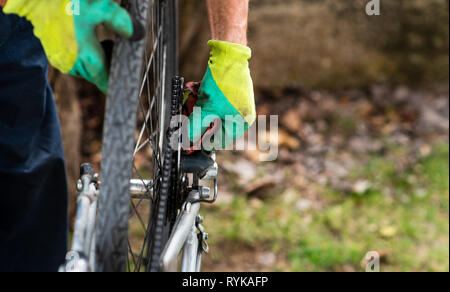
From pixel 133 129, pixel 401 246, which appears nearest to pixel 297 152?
pixel 401 246

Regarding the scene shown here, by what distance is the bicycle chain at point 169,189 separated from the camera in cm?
101

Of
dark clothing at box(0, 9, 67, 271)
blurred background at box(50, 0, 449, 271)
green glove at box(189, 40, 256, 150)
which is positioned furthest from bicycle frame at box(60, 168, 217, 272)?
blurred background at box(50, 0, 449, 271)

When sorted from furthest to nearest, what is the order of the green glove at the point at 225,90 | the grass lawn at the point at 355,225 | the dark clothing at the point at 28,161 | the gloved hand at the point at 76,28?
the grass lawn at the point at 355,225
the dark clothing at the point at 28,161
the green glove at the point at 225,90
the gloved hand at the point at 76,28

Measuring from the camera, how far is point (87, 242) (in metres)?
0.95

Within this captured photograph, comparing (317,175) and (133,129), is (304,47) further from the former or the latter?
(133,129)

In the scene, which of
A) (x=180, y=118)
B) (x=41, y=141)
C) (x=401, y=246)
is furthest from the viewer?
(x=401, y=246)

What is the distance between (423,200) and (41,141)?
1844 mm

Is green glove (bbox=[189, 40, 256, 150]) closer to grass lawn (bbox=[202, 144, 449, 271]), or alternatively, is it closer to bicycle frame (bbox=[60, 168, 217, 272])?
bicycle frame (bbox=[60, 168, 217, 272])

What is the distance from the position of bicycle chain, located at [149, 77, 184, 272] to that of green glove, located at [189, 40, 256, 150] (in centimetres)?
6

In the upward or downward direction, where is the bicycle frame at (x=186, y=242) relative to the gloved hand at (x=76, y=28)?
downward

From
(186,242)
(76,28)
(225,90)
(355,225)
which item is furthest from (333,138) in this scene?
(76,28)

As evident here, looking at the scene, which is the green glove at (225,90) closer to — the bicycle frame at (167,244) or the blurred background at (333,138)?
the bicycle frame at (167,244)

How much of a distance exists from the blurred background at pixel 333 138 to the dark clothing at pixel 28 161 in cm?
58

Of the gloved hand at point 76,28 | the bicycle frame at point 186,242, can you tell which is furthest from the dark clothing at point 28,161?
the bicycle frame at point 186,242
